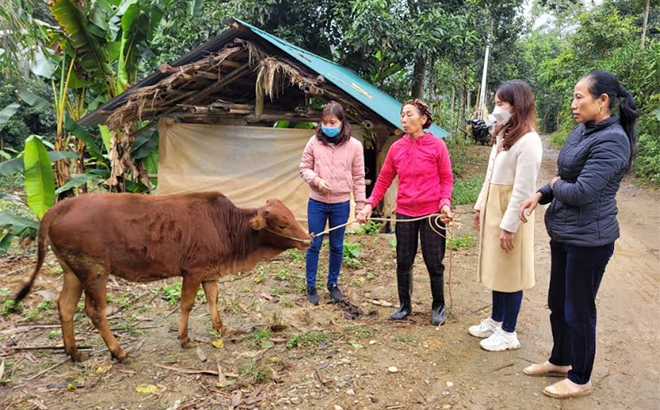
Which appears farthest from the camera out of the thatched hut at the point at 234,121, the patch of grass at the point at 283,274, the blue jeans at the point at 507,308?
the thatched hut at the point at 234,121

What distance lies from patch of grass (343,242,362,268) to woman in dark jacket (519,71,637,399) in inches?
144

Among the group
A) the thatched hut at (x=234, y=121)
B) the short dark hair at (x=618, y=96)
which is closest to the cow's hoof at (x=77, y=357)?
the thatched hut at (x=234, y=121)

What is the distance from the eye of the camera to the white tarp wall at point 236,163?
8273mm

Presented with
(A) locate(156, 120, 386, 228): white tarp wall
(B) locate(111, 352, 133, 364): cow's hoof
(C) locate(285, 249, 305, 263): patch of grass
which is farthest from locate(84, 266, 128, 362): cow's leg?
(A) locate(156, 120, 386, 228): white tarp wall

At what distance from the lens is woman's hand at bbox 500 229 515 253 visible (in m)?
Answer: 3.45

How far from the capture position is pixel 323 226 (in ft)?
15.8

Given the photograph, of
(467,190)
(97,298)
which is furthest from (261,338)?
(467,190)

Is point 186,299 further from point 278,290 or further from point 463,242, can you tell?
point 463,242

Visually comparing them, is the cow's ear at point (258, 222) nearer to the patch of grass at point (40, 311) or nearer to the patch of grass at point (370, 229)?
the patch of grass at point (40, 311)

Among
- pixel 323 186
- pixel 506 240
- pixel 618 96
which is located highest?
pixel 618 96

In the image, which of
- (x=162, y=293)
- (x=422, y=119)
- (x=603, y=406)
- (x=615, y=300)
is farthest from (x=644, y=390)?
(x=162, y=293)

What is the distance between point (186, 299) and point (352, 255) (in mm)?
3274

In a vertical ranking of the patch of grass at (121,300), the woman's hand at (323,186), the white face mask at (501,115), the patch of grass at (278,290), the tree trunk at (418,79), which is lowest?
the patch of grass at (121,300)

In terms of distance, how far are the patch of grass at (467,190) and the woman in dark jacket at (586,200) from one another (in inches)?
316
